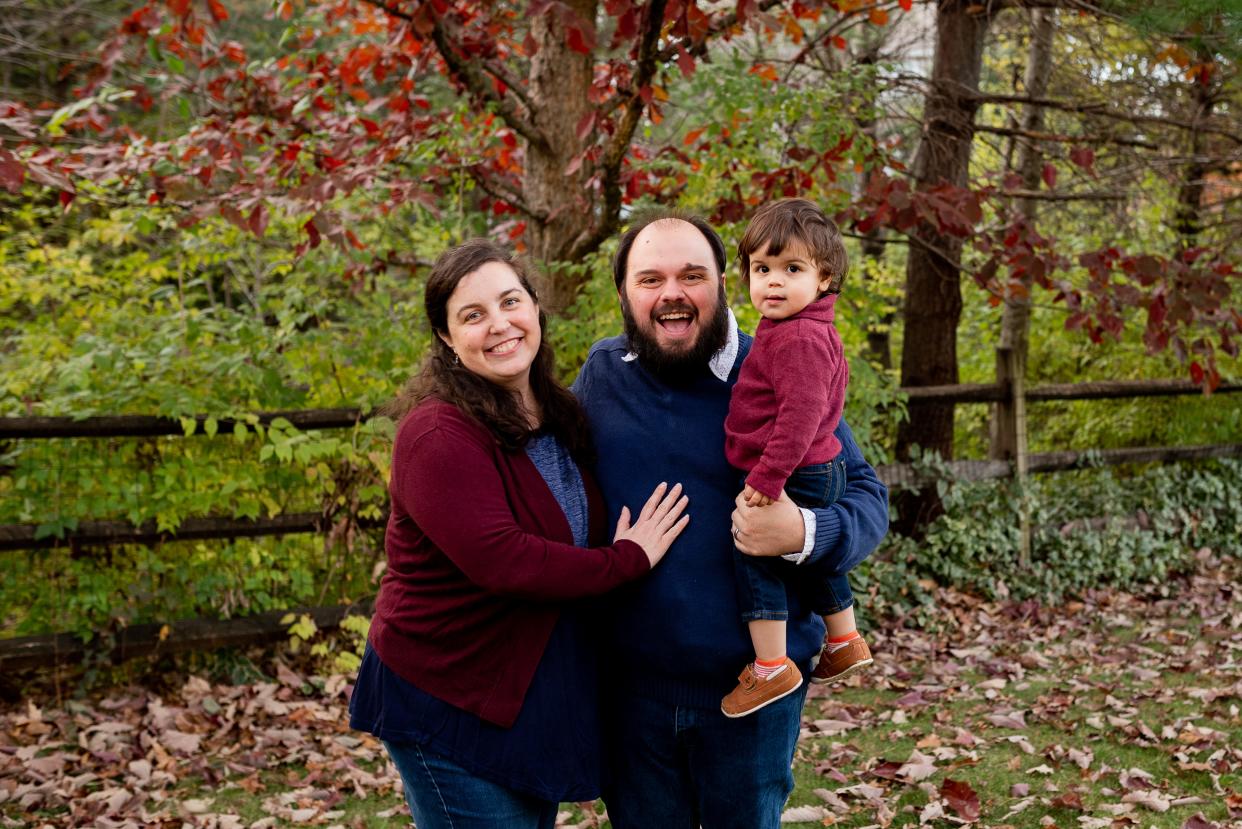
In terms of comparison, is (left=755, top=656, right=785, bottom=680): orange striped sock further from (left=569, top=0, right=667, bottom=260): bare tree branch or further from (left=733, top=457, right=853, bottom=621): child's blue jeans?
(left=569, top=0, right=667, bottom=260): bare tree branch

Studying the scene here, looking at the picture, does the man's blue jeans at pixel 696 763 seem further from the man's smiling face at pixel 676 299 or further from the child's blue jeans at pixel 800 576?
the man's smiling face at pixel 676 299

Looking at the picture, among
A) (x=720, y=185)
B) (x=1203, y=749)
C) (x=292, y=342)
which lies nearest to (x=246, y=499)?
(x=292, y=342)

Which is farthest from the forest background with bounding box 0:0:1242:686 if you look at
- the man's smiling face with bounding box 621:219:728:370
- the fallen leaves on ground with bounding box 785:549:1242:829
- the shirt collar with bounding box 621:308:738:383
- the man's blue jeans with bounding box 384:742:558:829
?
the man's blue jeans with bounding box 384:742:558:829

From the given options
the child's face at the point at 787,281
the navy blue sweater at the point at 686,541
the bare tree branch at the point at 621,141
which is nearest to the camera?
the navy blue sweater at the point at 686,541

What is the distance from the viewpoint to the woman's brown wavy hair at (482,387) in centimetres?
235

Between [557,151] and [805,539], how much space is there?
3855 mm

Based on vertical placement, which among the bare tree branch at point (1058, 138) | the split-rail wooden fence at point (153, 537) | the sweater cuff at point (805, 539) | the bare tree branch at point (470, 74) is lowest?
the split-rail wooden fence at point (153, 537)

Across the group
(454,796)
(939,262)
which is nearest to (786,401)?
(454,796)

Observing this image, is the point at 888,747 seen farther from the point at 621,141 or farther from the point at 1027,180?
the point at 1027,180

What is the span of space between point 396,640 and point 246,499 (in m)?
3.54

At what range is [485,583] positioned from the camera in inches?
85.4

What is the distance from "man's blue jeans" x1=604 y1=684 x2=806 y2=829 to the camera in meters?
2.43

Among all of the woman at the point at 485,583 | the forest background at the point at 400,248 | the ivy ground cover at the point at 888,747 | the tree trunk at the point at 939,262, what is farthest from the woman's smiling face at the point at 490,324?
the tree trunk at the point at 939,262

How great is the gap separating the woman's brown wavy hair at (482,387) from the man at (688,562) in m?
0.10
